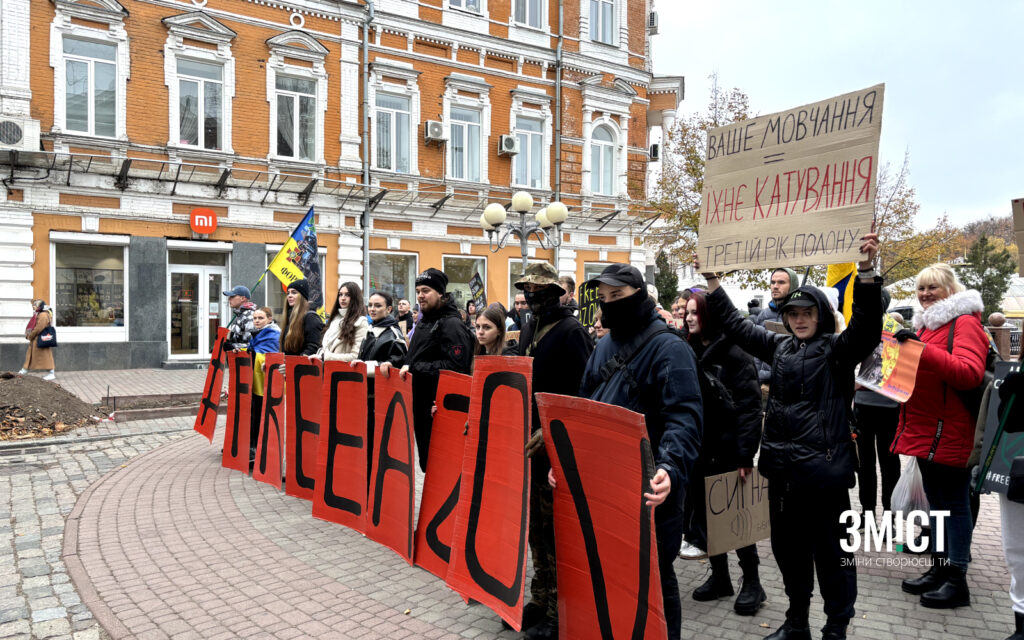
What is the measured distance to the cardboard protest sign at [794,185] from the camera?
11.6ft

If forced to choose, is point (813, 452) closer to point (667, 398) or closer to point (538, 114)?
point (667, 398)

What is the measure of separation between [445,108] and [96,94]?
9.60 metres

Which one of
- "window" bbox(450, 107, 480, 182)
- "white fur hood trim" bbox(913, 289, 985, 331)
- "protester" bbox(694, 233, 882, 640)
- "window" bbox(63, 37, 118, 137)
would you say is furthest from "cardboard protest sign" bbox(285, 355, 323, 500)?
"window" bbox(450, 107, 480, 182)

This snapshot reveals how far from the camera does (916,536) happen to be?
16.5ft

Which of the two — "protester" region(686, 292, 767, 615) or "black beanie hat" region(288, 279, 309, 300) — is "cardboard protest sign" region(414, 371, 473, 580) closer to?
"protester" region(686, 292, 767, 615)

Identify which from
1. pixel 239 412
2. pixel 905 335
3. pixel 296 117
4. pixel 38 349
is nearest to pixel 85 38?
pixel 296 117

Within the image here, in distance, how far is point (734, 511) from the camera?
421 centimetres

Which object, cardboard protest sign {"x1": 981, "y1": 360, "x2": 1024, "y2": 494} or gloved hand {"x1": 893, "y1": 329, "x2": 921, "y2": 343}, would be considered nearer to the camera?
cardboard protest sign {"x1": 981, "y1": 360, "x2": 1024, "y2": 494}

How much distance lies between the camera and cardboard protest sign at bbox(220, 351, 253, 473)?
303 inches

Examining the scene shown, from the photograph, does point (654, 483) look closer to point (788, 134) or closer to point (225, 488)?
point (788, 134)

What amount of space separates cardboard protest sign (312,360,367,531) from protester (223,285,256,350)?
266 centimetres

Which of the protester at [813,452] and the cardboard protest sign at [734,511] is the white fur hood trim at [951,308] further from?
the cardboard protest sign at [734,511]

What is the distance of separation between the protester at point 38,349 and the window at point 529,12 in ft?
54.9

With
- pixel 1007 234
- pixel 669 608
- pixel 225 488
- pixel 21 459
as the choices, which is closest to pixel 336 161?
pixel 21 459
